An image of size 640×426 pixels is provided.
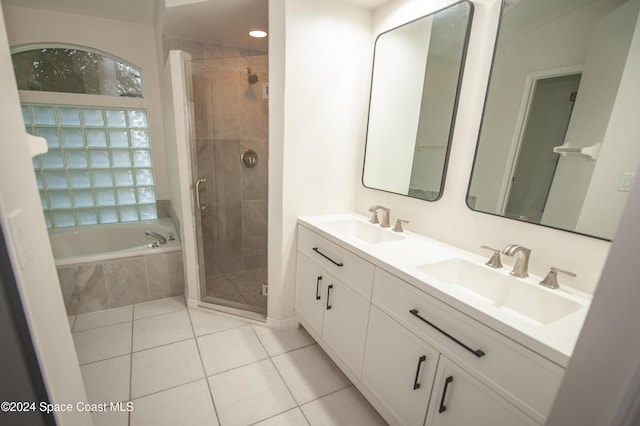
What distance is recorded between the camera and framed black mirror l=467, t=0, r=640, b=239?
3.10 feet

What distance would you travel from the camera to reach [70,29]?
248cm

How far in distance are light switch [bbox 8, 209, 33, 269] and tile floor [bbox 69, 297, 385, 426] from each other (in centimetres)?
119

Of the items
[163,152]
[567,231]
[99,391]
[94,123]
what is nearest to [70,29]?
[94,123]

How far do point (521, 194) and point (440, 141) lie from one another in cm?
49

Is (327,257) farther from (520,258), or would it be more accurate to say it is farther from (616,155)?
(616,155)

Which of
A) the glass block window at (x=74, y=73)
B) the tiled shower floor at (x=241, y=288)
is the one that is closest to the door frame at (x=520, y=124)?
the tiled shower floor at (x=241, y=288)

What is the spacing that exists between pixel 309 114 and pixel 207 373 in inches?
67.1

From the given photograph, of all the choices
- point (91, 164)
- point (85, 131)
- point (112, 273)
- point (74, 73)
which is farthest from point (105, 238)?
point (74, 73)

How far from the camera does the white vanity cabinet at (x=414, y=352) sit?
0.81 metres

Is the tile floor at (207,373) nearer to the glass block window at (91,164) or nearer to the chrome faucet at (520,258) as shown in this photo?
the chrome faucet at (520,258)

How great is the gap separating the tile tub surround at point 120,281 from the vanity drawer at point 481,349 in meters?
2.01

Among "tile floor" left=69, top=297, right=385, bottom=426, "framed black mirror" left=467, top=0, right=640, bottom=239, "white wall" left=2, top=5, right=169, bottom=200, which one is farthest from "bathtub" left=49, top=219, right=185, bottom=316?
"framed black mirror" left=467, top=0, right=640, bottom=239

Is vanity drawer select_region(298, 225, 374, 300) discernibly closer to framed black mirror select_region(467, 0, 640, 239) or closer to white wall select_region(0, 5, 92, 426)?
framed black mirror select_region(467, 0, 640, 239)

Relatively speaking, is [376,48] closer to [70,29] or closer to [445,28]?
[445,28]
